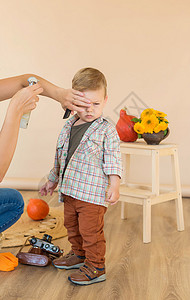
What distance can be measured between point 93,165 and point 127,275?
52cm

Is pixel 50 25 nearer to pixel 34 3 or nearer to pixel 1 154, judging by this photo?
pixel 34 3

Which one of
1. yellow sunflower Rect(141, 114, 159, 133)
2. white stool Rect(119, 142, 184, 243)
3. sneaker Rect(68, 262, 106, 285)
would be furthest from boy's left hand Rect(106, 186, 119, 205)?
yellow sunflower Rect(141, 114, 159, 133)

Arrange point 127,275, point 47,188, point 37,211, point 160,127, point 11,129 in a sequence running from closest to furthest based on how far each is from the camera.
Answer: point 11,129
point 127,275
point 47,188
point 160,127
point 37,211

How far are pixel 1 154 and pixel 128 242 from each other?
113 cm

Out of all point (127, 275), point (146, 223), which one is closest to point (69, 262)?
point (127, 275)

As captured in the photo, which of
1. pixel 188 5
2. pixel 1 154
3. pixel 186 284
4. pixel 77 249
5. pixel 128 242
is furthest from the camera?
pixel 188 5

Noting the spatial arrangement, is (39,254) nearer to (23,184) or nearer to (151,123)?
(151,123)

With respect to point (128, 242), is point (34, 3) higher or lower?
higher

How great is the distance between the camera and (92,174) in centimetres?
163

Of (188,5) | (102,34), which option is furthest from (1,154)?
(188,5)

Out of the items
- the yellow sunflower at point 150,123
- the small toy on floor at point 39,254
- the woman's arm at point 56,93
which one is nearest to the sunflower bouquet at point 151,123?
the yellow sunflower at point 150,123

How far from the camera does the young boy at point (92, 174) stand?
5.29 feet

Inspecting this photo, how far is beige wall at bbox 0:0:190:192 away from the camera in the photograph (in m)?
3.29

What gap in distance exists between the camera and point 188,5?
3.24 meters
